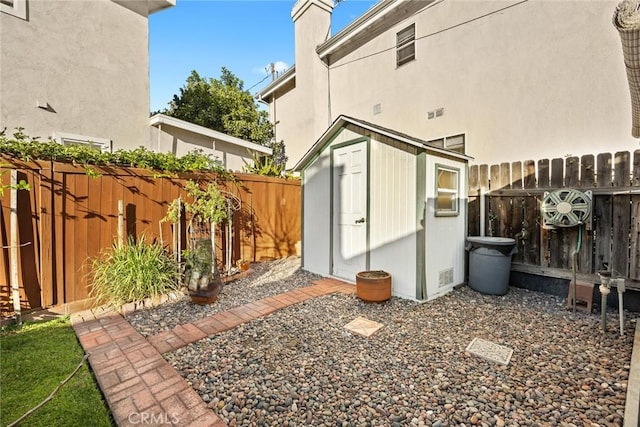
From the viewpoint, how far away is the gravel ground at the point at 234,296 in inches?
152

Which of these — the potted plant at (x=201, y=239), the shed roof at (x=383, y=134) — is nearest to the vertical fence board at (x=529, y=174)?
the shed roof at (x=383, y=134)

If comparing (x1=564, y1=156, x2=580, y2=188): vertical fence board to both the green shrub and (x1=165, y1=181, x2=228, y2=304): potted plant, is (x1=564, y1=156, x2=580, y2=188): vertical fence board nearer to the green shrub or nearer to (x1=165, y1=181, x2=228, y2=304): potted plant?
(x1=165, y1=181, x2=228, y2=304): potted plant

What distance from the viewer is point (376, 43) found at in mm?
9055

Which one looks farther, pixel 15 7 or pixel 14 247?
pixel 15 7

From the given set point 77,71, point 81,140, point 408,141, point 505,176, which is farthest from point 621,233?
point 77,71

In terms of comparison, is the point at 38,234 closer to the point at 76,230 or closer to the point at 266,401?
the point at 76,230

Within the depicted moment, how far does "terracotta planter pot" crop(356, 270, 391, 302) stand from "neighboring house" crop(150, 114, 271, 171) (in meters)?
6.49

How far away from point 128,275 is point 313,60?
9.50 metres

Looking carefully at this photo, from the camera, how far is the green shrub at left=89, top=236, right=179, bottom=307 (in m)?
4.27

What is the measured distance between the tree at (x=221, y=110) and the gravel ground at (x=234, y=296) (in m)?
8.25

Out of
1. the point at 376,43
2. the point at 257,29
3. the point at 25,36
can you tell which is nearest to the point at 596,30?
the point at 376,43

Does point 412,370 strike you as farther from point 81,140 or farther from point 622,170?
point 81,140

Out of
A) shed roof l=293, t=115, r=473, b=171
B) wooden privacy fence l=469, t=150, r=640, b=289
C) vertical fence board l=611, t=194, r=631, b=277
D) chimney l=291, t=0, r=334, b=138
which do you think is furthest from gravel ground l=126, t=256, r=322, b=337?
chimney l=291, t=0, r=334, b=138

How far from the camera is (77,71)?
688 cm
